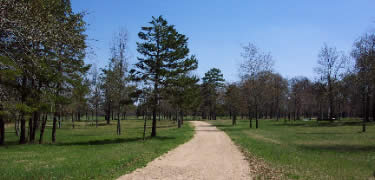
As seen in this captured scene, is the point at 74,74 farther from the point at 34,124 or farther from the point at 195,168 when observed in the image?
the point at 195,168

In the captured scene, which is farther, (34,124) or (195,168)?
(34,124)

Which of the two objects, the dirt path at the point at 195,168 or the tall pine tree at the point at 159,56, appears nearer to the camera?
the dirt path at the point at 195,168

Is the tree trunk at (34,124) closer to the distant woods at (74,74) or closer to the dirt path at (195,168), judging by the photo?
the distant woods at (74,74)

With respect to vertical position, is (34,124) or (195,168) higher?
(34,124)

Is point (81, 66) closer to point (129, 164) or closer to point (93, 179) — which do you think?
point (129, 164)

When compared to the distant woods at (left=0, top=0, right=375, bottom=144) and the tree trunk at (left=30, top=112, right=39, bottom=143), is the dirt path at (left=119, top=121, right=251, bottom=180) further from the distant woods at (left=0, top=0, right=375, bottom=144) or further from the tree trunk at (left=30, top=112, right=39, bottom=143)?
the tree trunk at (left=30, top=112, right=39, bottom=143)

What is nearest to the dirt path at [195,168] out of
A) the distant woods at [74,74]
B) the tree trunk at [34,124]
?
the distant woods at [74,74]

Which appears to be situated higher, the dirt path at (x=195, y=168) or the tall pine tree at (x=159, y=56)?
the tall pine tree at (x=159, y=56)

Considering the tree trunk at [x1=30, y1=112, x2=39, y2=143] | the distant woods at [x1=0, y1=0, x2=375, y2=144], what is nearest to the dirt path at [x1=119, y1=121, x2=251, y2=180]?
the distant woods at [x1=0, y1=0, x2=375, y2=144]

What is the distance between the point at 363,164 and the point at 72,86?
2150 cm

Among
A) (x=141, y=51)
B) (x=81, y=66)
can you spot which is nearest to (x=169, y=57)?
(x=141, y=51)

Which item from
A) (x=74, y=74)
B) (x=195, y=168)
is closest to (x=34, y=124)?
(x=74, y=74)

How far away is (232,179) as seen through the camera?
8758mm

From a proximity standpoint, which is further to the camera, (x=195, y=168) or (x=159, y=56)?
(x=159, y=56)
